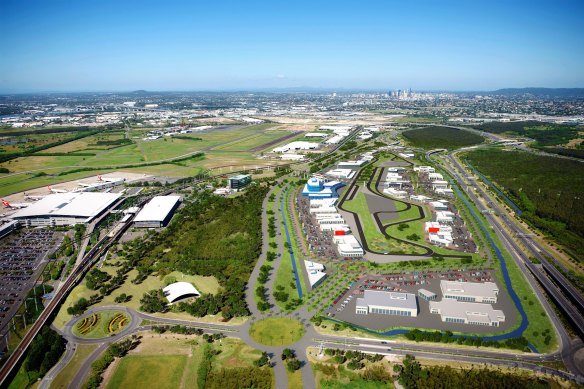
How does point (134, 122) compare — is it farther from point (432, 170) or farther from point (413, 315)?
point (413, 315)

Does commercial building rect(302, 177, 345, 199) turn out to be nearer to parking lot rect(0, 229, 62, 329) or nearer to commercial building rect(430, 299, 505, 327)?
commercial building rect(430, 299, 505, 327)

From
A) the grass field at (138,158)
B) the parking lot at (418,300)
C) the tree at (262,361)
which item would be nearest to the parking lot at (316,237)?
the parking lot at (418,300)

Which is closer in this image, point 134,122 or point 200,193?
point 200,193

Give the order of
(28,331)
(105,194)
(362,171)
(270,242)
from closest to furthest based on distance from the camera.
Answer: (28,331)
(270,242)
(105,194)
(362,171)

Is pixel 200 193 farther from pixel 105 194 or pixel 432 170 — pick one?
pixel 432 170

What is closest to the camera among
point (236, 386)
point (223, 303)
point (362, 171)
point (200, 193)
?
point (236, 386)

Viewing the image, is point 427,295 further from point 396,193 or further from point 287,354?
point 396,193

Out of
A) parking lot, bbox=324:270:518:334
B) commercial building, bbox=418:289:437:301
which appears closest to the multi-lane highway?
parking lot, bbox=324:270:518:334

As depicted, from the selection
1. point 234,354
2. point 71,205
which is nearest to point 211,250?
point 234,354

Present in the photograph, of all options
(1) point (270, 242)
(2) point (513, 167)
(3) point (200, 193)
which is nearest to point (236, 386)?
(1) point (270, 242)
